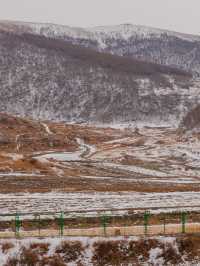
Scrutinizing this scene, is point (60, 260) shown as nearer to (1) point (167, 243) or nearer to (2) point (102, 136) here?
(1) point (167, 243)

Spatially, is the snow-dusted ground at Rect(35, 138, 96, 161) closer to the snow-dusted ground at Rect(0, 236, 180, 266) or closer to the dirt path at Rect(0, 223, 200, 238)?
the dirt path at Rect(0, 223, 200, 238)

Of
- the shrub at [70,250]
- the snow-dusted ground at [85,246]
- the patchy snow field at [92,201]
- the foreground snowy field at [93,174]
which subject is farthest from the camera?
the foreground snowy field at [93,174]

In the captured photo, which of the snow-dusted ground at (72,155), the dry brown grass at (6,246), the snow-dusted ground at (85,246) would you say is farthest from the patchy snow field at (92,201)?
the snow-dusted ground at (72,155)

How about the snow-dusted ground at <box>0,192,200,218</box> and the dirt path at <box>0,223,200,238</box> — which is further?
the snow-dusted ground at <box>0,192,200,218</box>

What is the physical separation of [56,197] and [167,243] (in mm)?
23944

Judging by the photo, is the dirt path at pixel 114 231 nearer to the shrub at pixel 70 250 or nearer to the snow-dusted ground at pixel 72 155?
the shrub at pixel 70 250

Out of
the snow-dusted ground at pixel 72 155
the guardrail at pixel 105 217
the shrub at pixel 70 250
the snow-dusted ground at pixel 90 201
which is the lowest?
the snow-dusted ground at pixel 72 155

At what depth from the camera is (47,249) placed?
3161cm

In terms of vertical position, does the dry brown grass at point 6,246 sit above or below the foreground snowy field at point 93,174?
above

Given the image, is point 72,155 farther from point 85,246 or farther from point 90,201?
point 85,246

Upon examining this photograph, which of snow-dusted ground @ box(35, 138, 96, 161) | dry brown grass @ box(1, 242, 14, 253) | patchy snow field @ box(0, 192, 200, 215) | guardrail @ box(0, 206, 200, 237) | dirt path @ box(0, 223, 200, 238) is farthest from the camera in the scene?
snow-dusted ground @ box(35, 138, 96, 161)

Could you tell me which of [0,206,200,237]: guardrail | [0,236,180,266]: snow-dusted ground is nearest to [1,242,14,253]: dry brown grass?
[0,236,180,266]: snow-dusted ground

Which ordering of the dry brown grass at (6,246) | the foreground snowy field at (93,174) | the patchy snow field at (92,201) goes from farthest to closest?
the foreground snowy field at (93,174)
the patchy snow field at (92,201)
the dry brown grass at (6,246)

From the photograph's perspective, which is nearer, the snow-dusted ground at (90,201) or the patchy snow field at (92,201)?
the patchy snow field at (92,201)
